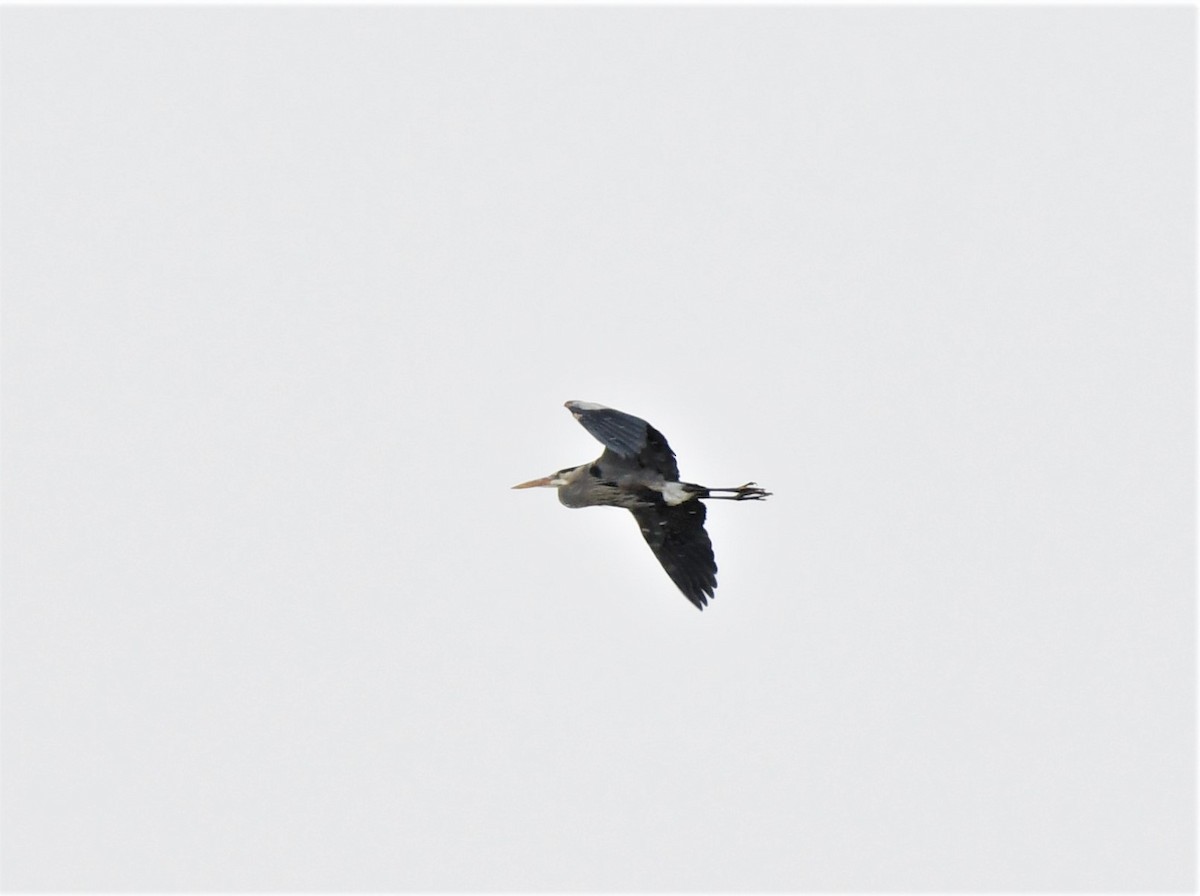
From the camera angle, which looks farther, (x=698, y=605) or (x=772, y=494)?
(x=698, y=605)

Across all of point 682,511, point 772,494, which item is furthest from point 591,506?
point 772,494

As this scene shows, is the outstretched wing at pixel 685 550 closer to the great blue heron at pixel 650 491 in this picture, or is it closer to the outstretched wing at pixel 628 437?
the great blue heron at pixel 650 491

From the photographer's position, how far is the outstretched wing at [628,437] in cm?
1495

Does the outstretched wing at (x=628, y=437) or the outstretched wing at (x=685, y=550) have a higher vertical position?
the outstretched wing at (x=628, y=437)

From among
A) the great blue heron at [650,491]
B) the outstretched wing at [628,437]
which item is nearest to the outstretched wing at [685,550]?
the great blue heron at [650,491]

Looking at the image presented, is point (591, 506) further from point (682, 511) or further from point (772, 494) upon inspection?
point (772, 494)

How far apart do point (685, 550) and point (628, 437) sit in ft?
6.36

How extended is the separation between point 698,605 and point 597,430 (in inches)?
105

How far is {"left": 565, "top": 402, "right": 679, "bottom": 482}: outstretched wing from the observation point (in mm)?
14945

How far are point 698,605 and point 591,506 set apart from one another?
1.45 m

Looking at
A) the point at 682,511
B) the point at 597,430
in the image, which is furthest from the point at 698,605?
the point at 597,430

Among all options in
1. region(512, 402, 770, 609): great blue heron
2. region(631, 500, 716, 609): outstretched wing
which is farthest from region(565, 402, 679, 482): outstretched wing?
region(631, 500, 716, 609): outstretched wing

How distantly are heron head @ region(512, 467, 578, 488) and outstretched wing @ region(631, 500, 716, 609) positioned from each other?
765mm

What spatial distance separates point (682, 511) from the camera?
657 inches
